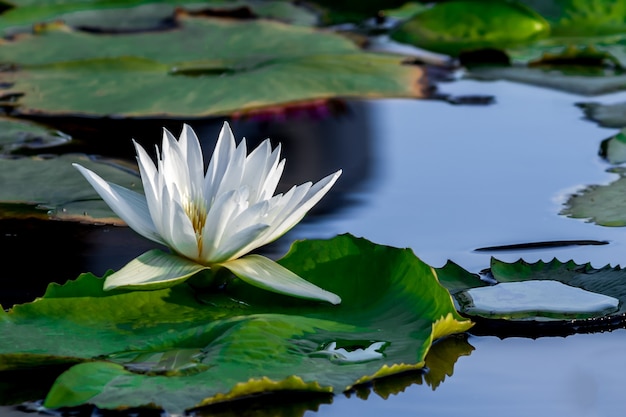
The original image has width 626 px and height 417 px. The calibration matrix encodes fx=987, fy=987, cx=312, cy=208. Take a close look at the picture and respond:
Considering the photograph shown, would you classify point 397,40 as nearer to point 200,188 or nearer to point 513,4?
point 513,4

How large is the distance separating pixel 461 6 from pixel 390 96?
1.25 metres

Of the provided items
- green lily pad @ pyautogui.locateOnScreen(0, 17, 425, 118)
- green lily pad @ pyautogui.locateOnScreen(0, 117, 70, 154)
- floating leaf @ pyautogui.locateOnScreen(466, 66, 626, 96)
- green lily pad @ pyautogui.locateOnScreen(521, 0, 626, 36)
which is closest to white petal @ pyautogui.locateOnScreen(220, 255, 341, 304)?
green lily pad @ pyautogui.locateOnScreen(0, 117, 70, 154)

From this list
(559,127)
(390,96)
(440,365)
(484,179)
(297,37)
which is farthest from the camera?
(297,37)

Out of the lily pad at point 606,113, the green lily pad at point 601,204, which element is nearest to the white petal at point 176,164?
the green lily pad at point 601,204

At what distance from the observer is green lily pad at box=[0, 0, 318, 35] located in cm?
407

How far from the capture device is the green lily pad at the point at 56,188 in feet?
6.50

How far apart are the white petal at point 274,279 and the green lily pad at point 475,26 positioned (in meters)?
2.60

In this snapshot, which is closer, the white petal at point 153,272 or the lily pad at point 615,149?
the white petal at point 153,272

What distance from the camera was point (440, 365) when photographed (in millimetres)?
1379

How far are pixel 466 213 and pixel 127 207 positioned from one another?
82cm

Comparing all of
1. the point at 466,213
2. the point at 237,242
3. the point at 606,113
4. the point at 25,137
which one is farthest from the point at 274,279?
the point at 606,113

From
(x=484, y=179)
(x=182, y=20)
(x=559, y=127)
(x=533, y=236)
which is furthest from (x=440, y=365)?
(x=182, y=20)

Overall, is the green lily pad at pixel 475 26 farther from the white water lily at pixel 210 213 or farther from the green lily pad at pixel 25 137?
the white water lily at pixel 210 213

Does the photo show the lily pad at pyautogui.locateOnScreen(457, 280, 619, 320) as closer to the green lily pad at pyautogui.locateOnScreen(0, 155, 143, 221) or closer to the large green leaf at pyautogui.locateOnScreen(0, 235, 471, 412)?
the large green leaf at pyautogui.locateOnScreen(0, 235, 471, 412)
